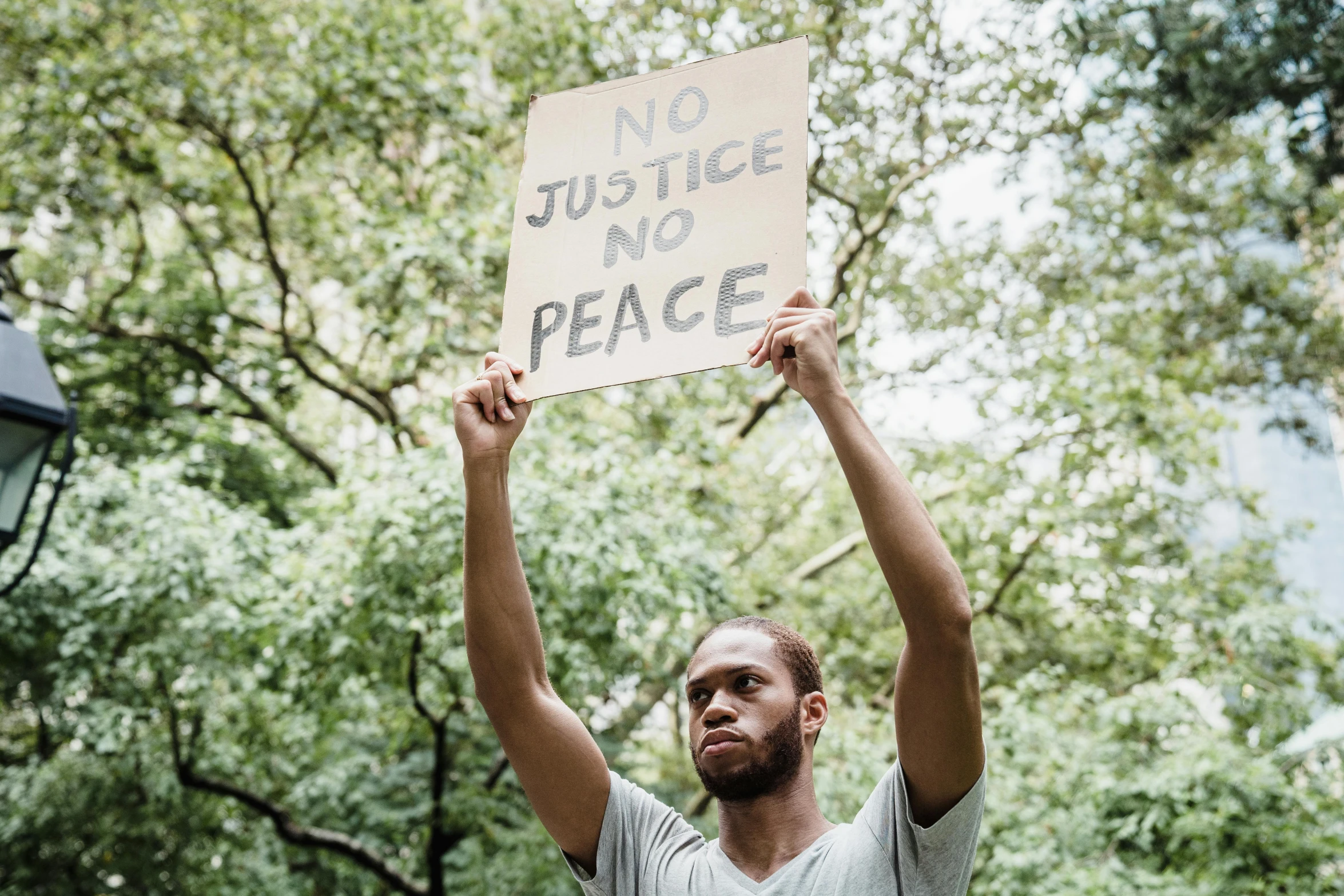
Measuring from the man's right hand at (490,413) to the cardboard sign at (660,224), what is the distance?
4 cm

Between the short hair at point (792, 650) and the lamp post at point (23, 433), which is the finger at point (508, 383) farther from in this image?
the lamp post at point (23, 433)

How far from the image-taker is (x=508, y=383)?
5.70 ft

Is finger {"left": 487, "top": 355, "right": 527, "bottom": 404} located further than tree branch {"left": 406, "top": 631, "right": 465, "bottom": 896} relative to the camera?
No

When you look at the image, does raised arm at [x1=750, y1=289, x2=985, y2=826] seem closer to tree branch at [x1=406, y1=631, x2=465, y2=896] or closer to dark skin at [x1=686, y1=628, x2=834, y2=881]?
dark skin at [x1=686, y1=628, x2=834, y2=881]

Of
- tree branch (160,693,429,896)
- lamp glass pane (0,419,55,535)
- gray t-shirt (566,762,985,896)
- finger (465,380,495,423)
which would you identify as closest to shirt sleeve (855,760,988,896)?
gray t-shirt (566,762,985,896)

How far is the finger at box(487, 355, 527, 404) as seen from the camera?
1.73m

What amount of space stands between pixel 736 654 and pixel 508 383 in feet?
1.90

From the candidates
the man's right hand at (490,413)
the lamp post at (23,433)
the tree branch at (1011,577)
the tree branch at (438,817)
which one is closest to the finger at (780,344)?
the man's right hand at (490,413)

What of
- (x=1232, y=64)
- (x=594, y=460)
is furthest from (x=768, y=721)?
(x=1232, y=64)

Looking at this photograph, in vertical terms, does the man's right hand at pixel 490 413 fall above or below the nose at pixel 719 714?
above

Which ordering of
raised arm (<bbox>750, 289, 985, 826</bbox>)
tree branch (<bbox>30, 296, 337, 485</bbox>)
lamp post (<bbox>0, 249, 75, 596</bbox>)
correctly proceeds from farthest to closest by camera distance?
tree branch (<bbox>30, 296, 337, 485</bbox>), lamp post (<bbox>0, 249, 75, 596</bbox>), raised arm (<bbox>750, 289, 985, 826</bbox>)

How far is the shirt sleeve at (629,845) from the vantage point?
1.63 metres

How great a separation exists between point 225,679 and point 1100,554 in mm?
5243

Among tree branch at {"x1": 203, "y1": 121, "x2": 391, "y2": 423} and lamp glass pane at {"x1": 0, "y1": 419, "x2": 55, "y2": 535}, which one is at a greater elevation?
tree branch at {"x1": 203, "y1": 121, "x2": 391, "y2": 423}
